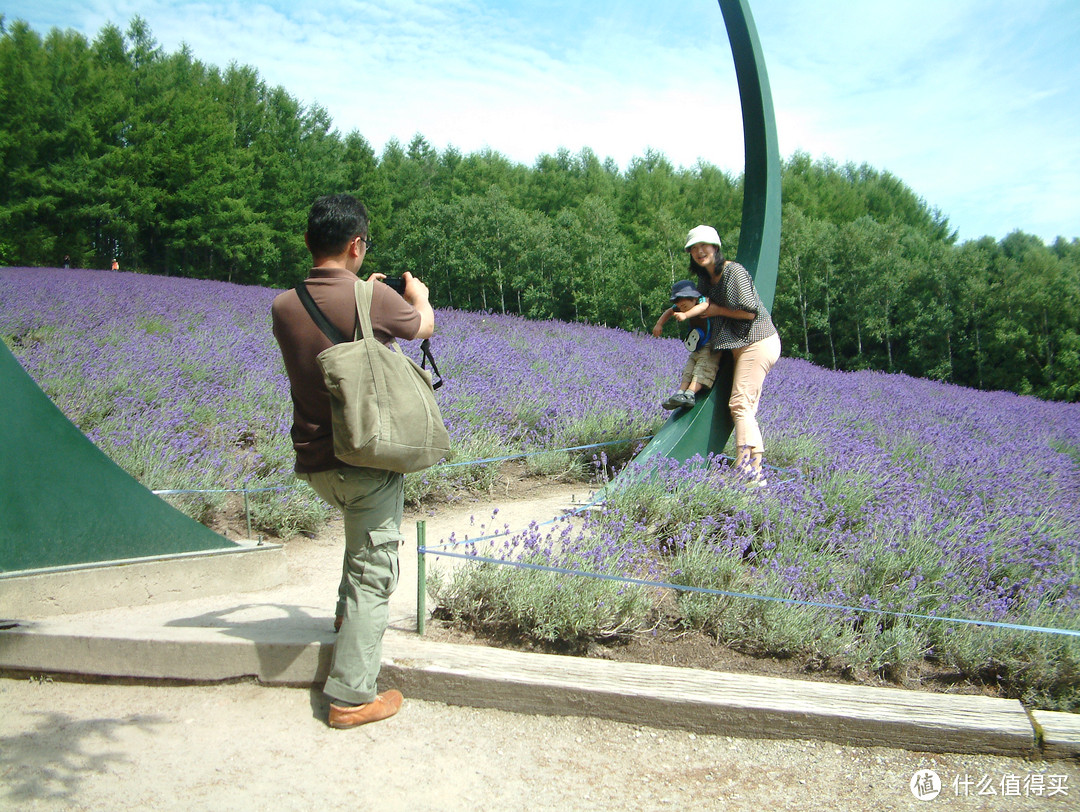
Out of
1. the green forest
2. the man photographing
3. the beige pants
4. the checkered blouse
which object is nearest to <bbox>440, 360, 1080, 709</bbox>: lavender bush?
the beige pants

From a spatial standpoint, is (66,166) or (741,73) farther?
(66,166)

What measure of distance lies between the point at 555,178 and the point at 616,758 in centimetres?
4488

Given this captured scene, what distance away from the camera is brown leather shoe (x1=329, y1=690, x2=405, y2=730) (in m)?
2.44

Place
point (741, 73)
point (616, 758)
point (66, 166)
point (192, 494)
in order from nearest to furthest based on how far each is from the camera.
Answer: point (616, 758) → point (192, 494) → point (741, 73) → point (66, 166)

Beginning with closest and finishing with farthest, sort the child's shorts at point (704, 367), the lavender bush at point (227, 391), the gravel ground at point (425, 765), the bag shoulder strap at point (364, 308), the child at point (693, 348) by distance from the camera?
the gravel ground at point (425, 765), the bag shoulder strap at point (364, 308), the lavender bush at point (227, 391), the child at point (693, 348), the child's shorts at point (704, 367)

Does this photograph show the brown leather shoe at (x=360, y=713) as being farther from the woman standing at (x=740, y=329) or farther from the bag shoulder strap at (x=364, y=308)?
the woman standing at (x=740, y=329)

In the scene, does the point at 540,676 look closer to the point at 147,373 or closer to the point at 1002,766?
the point at 1002,766

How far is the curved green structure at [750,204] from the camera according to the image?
4.94m

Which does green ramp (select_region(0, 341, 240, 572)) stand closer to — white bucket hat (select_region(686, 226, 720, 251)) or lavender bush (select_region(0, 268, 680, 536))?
lavender bush (select_region(0, 268, 680, 536))

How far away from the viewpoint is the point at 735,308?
475 cm

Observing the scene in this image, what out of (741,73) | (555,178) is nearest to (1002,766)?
(741,73)

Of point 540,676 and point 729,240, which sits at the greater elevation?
point 729,240

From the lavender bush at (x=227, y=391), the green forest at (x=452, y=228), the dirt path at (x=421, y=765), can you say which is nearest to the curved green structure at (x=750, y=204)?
the lavender bush at (x=227, y=391)

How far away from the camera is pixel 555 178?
147ft
